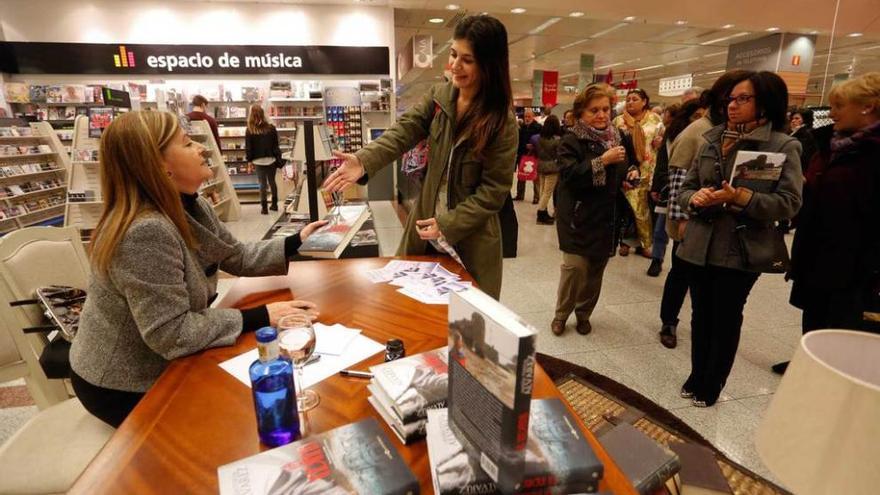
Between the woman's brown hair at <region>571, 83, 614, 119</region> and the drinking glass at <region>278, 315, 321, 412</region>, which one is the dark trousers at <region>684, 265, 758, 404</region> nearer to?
the woman's brown hair at <region>571, 83, 614, 119</region>

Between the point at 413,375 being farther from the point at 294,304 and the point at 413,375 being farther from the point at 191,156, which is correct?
the point at 191,156

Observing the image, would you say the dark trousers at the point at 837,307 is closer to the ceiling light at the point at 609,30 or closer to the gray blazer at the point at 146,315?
Answer: the gray blazer at the point at 146,315

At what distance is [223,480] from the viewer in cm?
71

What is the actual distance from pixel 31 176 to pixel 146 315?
6.65 metres

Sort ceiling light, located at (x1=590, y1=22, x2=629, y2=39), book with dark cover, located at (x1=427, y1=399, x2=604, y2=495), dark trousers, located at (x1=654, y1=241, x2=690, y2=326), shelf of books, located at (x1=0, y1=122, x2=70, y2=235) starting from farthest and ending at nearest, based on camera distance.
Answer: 1. ceiling light, located at (x1=590, y1=22, x2=629, y2=39)
2. shelf of books, located at (x1=0, y1=122, x2=70, y2=235)
3. dark trousers, located at (x1=654, y1=241, x2=690, y2=326)
4. book with dark cover, located at (x1=427, y1=399, x2=604, y2=495)

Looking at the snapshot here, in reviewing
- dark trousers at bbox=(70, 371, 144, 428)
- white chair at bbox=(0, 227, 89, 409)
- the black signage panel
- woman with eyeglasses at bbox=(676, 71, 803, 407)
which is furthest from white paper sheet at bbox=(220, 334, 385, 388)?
the black signage panel

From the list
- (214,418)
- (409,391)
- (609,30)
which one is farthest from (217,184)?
(609,30)

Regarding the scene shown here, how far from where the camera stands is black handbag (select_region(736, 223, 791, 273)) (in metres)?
1.87

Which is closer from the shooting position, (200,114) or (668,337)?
(668,337)

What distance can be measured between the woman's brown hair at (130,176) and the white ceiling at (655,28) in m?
6.54

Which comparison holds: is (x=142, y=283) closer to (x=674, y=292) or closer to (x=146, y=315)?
(x=146, y=315)

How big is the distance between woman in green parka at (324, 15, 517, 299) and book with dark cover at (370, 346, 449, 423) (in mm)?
769

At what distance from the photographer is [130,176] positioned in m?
1.19

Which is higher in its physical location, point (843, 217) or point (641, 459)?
point (843, 217)
